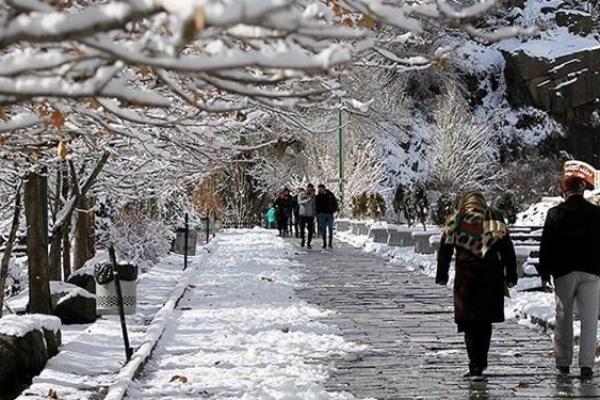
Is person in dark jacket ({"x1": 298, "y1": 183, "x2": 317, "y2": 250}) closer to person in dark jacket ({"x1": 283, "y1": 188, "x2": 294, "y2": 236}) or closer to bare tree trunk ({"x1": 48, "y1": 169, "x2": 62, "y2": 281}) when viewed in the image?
person in dark jacket ({"x1": 283, "y1": 188, "x2": 294, "y2": 236})

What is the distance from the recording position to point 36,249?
12703mm

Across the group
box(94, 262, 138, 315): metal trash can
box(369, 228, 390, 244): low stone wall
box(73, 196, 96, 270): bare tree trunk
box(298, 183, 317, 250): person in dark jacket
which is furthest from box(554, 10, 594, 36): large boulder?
box(94, 262, 138, 315): metal trash can

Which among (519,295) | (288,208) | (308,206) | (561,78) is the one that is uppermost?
(561,78)

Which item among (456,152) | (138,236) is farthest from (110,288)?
(456,152)

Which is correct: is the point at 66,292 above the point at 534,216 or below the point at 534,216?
below

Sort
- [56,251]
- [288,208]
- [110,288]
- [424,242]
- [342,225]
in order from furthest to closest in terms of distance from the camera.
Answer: [342,225] → [288,208] → [424,242] → [56,251] → [110,288]

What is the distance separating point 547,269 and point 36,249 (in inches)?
270

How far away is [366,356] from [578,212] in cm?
265

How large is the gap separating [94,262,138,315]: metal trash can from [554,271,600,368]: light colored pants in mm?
7252

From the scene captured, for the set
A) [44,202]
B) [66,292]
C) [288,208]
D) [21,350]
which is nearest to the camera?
[21,350]

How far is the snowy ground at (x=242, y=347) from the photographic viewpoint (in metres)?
8.09

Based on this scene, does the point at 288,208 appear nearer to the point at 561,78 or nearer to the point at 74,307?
the point at 74,307

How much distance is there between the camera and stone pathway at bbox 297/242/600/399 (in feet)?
26.5

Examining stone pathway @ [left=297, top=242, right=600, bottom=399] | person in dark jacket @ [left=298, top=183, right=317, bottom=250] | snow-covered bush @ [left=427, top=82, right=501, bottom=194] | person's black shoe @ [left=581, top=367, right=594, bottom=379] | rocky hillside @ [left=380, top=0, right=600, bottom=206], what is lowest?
stone pathway @ [left=297, top=242, right=600, bottom=399]
